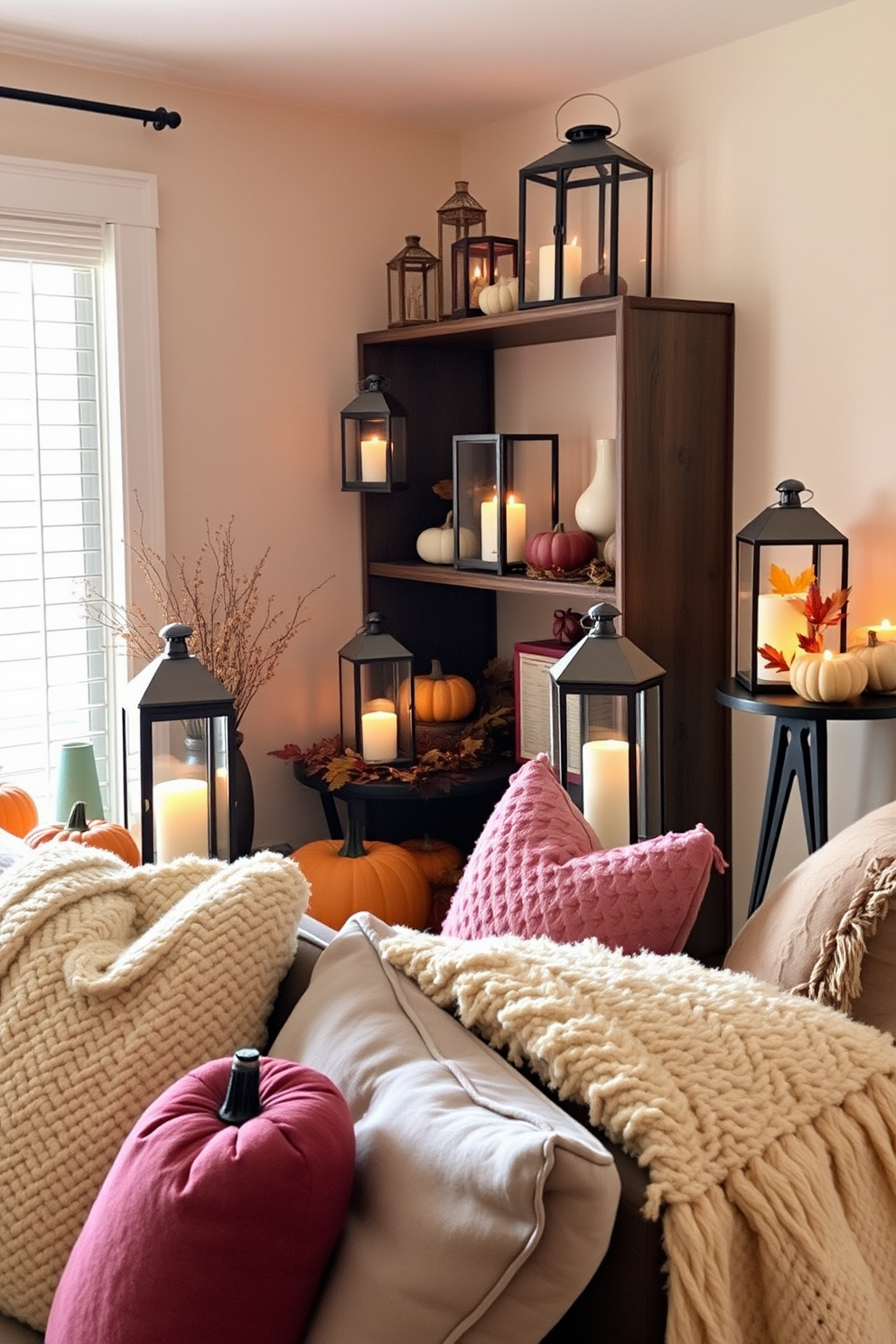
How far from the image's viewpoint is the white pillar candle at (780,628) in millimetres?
2836

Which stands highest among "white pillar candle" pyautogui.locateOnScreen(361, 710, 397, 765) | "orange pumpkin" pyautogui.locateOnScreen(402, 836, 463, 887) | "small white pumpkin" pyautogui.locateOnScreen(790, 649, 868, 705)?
"small white pumpkin" pyautogui.locateOnScreen(790, 649, 868, 705)

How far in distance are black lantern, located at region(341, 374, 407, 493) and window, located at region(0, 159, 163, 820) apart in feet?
1.82

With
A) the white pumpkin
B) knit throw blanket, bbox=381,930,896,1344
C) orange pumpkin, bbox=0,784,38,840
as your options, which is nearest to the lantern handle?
the white pumpkin

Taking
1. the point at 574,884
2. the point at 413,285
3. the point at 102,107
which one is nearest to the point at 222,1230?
the point at 574,884

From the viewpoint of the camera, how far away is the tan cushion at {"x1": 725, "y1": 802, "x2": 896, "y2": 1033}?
55.5 inches

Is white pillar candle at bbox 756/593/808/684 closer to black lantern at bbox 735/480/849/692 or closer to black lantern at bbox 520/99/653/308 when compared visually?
black lantern at bbox 735/480/849/692

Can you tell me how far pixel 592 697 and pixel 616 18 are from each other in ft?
5.69

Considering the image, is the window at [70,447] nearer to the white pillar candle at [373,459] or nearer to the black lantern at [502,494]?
the white pillar candle at [373,459]

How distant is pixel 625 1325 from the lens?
1.03m

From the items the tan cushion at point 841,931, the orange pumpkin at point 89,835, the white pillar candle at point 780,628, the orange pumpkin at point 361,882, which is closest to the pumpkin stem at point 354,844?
the orange pumpkin at point 361,882

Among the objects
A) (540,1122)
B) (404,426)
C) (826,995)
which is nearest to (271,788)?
(404,426)

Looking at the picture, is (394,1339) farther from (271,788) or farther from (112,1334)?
→ (271,788)

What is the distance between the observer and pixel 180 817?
2.02m

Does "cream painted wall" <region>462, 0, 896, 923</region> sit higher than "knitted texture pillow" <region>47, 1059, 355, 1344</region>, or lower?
higher
